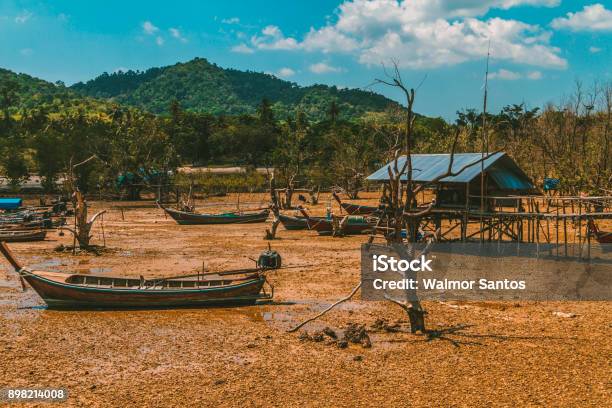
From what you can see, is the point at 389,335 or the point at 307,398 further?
the point at 389,335

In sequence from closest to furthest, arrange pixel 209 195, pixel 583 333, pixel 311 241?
pixel 583 333
pixel 311 241
pixel 209 195

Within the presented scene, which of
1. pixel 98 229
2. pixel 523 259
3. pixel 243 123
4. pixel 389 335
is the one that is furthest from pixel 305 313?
pixel 243 123

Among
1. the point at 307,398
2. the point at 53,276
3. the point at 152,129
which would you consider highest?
the point at 152,129

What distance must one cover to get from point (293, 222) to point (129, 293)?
61.2ft

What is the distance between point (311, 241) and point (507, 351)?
18.1m

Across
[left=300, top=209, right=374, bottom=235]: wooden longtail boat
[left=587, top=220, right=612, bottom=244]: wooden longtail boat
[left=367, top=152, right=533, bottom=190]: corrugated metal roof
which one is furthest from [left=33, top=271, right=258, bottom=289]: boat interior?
[left=587, top=220, right=612, bottom=244]: wooden longtail boat

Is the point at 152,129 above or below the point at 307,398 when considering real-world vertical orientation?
above

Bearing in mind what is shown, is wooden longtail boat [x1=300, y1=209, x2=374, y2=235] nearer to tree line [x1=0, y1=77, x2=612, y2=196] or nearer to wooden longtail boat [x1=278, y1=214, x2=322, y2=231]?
wooden longtail boat [x1=278, y1=214, x2=322, y2=231]

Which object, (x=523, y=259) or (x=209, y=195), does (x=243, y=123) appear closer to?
(x=209, y=195)

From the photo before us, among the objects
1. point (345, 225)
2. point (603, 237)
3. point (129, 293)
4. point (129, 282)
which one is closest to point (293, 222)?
point (345, 225)

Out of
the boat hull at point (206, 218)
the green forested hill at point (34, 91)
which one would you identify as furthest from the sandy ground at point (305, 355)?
the green forested hill at point (34, 91)

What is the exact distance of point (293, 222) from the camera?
34844mm

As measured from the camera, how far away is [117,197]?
182 ft

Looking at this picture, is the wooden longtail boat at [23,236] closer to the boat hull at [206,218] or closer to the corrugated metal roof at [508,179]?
the boat hull at [206,218]
